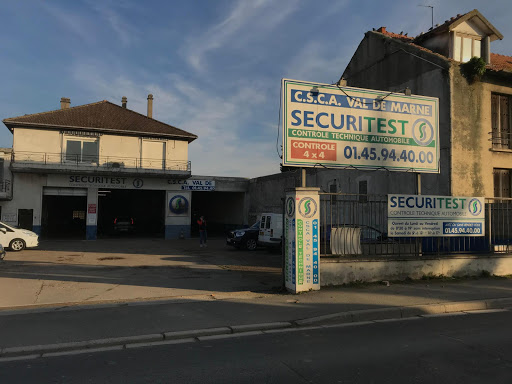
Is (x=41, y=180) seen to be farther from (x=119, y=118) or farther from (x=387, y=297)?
(x=387, y=297)

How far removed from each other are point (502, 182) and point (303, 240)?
12.1 meters

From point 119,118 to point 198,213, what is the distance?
14608 millimetres

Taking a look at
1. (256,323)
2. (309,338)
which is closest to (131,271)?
(256,323)

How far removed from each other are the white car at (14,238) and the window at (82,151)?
8305 millimetres

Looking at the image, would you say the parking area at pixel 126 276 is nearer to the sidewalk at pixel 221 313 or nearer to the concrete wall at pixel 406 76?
the sidewalk at pixel 221 313

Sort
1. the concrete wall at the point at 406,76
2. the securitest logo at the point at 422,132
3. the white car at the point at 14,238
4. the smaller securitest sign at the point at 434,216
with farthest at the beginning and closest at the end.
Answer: the white car at the point at 14,238 < the concrete wall at the point at 406,76 < the securitest logo at the point at 422,132 < the smaller securitest sign at the point at 434,216

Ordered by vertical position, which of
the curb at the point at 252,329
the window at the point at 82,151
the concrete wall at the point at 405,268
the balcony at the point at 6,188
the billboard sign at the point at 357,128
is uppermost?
the window at the point at 82,151

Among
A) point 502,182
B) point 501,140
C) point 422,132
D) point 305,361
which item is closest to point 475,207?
point 422,132

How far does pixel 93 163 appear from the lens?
83.1 feet

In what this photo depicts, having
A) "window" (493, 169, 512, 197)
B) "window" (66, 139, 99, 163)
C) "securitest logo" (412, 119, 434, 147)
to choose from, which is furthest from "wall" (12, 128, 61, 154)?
"window" (493, 169, 512, 197)

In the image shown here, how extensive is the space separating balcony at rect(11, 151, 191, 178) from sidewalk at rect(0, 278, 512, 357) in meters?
18.7

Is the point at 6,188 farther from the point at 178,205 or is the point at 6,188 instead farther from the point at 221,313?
the point at 221,313

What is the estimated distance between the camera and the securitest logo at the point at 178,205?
27.6 m

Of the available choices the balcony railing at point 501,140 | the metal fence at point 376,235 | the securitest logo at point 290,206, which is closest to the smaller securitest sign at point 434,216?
the metal fence at point 376,235
